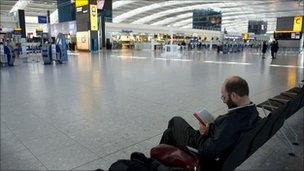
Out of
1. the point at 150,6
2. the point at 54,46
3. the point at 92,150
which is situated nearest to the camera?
the point at 92,150

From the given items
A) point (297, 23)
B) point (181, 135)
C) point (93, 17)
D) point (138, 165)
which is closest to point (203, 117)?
point (181, 135)

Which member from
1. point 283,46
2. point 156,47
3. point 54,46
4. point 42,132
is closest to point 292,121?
point 42,132

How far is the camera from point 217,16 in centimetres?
4469

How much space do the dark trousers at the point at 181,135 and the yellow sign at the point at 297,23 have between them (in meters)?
31.5

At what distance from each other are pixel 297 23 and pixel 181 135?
3185cm

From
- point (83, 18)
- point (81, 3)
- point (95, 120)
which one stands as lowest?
point (95, 120)

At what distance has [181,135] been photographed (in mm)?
2174

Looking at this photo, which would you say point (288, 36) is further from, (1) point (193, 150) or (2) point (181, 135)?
(1) point (193, 150)

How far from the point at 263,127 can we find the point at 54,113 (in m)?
3.24

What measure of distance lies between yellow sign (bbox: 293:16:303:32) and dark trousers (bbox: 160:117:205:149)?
103 ft

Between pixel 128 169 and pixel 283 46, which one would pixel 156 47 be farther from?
pixel 128 169

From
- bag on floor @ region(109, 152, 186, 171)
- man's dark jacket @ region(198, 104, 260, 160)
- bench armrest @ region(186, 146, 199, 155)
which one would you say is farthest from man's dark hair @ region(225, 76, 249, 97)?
bag on floor @ region(109, 152, 186, 171)

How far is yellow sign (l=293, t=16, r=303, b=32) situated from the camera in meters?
28.5

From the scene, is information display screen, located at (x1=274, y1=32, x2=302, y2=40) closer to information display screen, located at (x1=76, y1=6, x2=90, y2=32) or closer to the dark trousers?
information display screen, located at (x1=76, y1=6, x2=90, y2=32)
